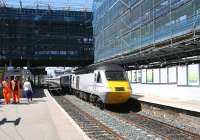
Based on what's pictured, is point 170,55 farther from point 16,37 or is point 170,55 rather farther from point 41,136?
point 16,37

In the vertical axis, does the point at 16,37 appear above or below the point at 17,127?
above

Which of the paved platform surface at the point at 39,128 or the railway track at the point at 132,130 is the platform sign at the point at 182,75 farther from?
the paved platform surface at the point at 39,128

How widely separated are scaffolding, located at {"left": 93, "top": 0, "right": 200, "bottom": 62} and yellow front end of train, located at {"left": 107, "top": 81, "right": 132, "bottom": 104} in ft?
17.3

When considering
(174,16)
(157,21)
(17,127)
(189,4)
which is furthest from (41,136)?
(157,21)

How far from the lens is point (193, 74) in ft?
85.9

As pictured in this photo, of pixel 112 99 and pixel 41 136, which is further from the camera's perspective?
pixel 112 99

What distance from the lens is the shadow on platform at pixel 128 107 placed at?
26.0m

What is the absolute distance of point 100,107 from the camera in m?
27.3

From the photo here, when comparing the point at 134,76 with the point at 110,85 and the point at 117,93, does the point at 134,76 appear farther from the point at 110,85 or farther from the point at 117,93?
the point at 117,93

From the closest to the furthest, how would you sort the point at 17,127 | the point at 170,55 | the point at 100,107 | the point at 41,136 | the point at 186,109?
the point at 41,136, the point at 17,127, the point at 186,109, the point at 100,107, the point at 170,55

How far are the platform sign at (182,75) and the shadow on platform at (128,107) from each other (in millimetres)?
3430

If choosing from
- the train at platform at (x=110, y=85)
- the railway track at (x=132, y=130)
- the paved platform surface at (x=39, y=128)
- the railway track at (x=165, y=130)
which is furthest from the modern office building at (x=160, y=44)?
the paved platform surface at (x=39, y=128)

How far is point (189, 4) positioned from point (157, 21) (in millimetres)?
7004

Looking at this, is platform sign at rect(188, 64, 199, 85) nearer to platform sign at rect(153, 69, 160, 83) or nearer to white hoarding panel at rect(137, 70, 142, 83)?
platform sign at rect(153, 69, 160, 83)
